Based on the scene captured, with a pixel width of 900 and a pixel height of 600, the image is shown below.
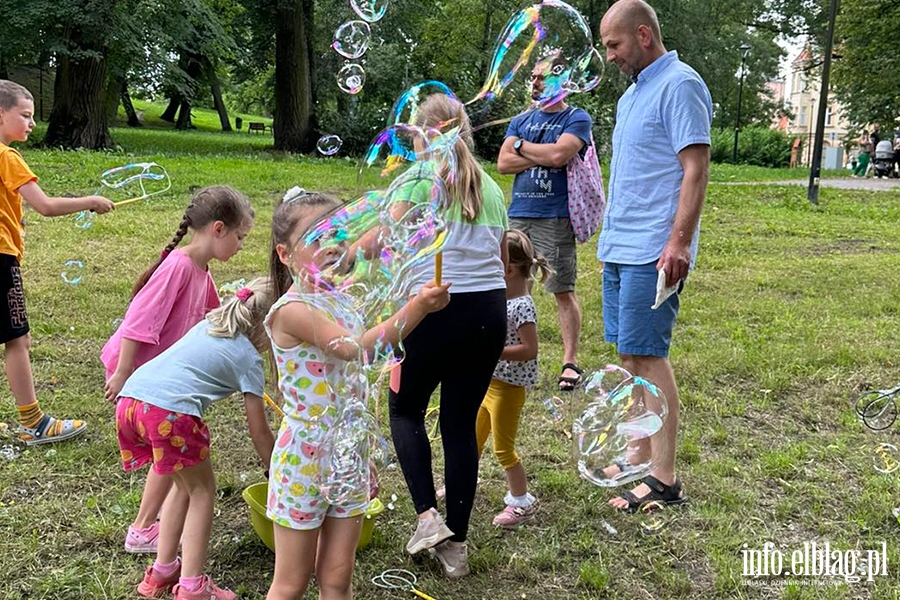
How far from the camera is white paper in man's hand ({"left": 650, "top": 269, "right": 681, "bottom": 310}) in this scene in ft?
10.1

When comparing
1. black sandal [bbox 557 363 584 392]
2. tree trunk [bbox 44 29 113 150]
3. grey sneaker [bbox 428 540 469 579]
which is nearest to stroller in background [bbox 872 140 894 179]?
tree trunk [bbox 44 29 113 150]

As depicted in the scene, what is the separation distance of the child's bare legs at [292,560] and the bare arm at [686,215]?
5.47 ft

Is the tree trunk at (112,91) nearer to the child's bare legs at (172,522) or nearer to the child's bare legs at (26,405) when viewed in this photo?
the child's bare legs at (26,405)

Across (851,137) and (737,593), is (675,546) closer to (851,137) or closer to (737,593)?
(737,593)

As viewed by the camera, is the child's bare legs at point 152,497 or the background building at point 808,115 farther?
the background building at point 808,115

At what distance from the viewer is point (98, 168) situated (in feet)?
42.3

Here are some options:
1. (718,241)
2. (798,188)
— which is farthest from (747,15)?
(718,241)

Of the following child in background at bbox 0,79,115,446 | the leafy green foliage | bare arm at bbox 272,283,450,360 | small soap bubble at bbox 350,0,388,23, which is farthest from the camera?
the leafy green foliage

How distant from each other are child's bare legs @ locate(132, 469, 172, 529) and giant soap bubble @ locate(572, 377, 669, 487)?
157 cm

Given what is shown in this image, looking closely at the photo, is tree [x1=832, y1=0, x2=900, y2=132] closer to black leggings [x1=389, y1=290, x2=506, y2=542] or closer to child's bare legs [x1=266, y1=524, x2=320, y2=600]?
black leggings [x1=389, y1=290, x2=506, y2=542]

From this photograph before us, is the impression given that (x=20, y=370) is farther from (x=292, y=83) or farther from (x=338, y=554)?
(x=292, y=83)

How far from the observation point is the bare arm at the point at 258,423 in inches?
100

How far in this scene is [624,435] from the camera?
321 cm

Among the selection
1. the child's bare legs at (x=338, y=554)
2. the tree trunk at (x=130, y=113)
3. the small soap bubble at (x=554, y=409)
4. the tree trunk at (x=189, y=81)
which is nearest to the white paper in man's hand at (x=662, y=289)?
the small soap bubble at (x=554, y=409)
